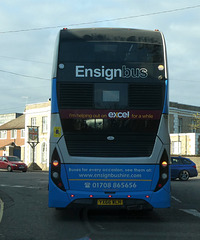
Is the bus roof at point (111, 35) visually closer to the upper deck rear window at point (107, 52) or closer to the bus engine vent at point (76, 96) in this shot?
the upper deck rear window at point (107, 52)

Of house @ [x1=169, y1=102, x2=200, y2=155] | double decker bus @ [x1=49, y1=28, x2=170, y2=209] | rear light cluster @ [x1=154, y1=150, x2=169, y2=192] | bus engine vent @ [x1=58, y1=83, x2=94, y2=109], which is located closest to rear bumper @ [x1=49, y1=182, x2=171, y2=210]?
double decker bus @ [x1=49, y1=28, x2=170, y2=209]

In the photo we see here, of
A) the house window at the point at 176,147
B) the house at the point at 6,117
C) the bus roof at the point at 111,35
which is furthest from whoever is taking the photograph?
the house at the point at 6,117

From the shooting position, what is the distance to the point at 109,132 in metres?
9.91

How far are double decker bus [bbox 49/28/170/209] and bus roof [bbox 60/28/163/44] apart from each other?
422 millimetres

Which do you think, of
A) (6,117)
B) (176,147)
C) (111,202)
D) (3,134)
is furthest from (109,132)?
(6,117)

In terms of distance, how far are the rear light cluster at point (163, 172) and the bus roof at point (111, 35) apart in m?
2.72

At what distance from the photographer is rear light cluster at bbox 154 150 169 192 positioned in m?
9.78

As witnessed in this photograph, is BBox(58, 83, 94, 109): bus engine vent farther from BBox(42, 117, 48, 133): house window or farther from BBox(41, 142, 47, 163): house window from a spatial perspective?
BBox(42, 117, 48, 133): house window

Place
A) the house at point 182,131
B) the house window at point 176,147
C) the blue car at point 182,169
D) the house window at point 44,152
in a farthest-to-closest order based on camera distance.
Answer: the house window at point 44,152, the house window at point 176,147, the house at point 182,131, the blue car at point 182,169

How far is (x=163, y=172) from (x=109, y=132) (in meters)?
1.51

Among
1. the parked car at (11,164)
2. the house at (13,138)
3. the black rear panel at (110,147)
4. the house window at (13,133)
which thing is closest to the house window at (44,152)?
the house at (13,138)

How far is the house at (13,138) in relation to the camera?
65125 mm

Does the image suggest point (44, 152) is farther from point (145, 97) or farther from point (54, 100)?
point (145, 97)

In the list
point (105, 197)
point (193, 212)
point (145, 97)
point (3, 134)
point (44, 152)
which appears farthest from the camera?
point (3, 134)
